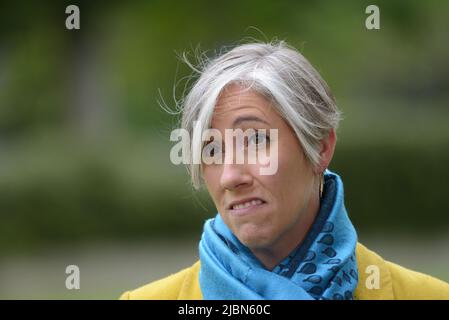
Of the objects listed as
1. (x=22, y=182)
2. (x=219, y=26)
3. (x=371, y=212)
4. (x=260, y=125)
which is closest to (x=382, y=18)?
(x=219, y=26)

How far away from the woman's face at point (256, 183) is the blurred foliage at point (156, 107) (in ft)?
15.8

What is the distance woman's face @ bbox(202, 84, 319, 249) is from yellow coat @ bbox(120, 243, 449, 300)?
0.83ft

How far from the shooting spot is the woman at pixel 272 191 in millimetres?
2236

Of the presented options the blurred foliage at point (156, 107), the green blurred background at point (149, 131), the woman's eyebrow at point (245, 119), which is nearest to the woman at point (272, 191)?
the woman's eyebrow at point (245, 119)

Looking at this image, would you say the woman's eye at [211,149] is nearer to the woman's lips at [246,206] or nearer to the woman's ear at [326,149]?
the woman's lips at [246,206]

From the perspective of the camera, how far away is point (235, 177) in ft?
7.22

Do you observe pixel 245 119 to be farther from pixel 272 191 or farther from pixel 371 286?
pixel 371 286

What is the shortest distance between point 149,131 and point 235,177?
753 cm

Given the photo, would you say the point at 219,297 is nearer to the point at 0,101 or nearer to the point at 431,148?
the point at 431,148

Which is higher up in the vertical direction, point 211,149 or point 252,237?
point 211,149

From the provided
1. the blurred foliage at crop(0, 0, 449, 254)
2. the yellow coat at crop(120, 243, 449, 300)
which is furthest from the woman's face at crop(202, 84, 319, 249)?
the blurred foliage at crop(0, 0, 449, 254)

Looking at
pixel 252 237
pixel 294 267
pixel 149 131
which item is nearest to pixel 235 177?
pixel 252 237

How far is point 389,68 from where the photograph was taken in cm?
976

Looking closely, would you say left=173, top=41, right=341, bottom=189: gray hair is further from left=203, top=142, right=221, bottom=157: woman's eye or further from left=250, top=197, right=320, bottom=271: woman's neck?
left=250, top=197, right=320, bottom=271: woman's neck
